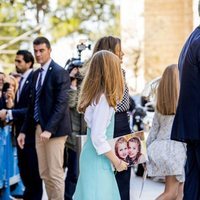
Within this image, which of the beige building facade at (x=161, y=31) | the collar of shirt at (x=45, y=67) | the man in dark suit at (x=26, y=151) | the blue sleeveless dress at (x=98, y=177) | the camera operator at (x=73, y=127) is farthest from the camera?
the beige building facade at (x=161, y=31)

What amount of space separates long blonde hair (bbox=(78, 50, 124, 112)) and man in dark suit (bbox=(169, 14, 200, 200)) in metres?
0.82

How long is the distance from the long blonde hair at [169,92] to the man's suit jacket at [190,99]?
2.01m

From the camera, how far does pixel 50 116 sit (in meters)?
6.78

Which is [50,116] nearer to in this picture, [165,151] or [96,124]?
[165,151]

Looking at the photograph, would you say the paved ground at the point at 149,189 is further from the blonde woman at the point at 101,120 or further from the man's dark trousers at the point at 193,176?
the man's dark trousers at the point at 193,176

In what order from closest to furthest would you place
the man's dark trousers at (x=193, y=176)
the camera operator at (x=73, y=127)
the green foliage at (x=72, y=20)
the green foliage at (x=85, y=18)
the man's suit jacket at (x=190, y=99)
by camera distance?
1. the man's suit jacket at (x=190, y=99)
2. the man's dark trousers at (x=193, y=176)
3. the camera operator at (x=73, y=127)
4. the green foliage at (x=72, y=20)
5. the green foliage at (x=85, y=18)

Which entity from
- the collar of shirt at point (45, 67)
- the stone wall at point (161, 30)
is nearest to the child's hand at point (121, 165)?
the collar of shirt at point (45, 67)

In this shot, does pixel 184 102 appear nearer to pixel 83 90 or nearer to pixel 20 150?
pixel 83 90

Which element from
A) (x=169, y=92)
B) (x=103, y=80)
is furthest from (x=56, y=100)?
(x=103, y=80)

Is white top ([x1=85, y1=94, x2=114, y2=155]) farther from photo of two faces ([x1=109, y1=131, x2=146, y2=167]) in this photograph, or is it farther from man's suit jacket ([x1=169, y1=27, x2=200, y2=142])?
man's suit jacket ([x1=169, y1=27, x2=200, y2=142])

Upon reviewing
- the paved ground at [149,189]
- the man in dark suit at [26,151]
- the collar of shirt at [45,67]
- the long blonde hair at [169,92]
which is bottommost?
the paved ground at [149,189]

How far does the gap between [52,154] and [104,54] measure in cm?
205

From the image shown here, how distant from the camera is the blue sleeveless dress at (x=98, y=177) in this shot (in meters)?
5.02

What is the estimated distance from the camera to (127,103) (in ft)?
18.1
